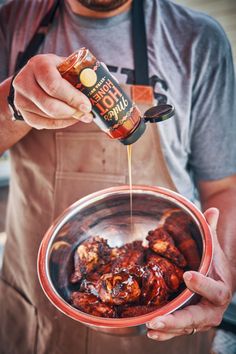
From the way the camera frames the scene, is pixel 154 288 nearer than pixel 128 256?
Yes

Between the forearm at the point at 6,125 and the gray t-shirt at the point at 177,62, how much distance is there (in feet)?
1.06

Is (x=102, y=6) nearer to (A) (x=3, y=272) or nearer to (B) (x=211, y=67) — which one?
(B) (x=211, y=67)

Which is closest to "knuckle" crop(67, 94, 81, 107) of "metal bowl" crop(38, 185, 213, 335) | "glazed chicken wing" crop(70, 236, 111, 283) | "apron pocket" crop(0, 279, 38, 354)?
"metal bowl" crop(38, 185, 213, 335)

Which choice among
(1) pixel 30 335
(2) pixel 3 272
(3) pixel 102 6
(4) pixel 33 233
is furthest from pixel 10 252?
(3) pixel 102 6

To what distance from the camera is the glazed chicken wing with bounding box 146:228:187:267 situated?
→ 1002mm

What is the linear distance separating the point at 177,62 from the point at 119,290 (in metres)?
0.87

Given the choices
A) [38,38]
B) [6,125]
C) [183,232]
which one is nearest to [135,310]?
[183,232]

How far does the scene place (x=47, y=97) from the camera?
2.73 feet

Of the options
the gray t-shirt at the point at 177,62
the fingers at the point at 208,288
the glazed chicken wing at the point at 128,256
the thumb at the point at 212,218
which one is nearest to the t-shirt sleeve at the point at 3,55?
the gray t-shirt at the point at 177,62

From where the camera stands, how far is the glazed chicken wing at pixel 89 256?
1.01 m

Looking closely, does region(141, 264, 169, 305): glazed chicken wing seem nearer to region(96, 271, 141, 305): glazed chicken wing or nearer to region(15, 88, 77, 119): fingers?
region(96, 271, 141, 305): glazed chicken wing

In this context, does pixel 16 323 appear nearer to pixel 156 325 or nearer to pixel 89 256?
pixel 89 256

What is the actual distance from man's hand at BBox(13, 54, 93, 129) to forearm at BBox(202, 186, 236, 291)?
68 cm

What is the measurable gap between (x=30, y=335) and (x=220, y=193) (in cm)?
101
